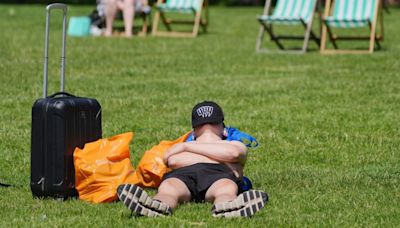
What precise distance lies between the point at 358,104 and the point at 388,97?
542mm

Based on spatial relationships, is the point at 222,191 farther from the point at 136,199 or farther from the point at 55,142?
the point at 55,142

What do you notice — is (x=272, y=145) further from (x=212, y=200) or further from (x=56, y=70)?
(x=56, y=70)

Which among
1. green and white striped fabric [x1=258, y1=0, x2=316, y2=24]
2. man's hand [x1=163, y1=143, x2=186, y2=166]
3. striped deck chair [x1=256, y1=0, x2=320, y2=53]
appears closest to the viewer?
man's hand [x1=163, y1=143, x2=186, y2=166]

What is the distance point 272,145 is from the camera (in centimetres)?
815

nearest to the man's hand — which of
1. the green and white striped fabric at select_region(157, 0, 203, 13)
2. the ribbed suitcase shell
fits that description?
the ribbed suitcase shell

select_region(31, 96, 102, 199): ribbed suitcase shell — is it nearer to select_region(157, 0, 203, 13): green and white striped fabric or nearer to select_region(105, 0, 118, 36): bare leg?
select_region(105, 0, 118, 36): bare leg

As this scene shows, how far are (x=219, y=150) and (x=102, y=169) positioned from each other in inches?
28.6

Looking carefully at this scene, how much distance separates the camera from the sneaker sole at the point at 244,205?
5.32 meters

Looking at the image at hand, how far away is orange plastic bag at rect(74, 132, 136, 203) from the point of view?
6.11 metres

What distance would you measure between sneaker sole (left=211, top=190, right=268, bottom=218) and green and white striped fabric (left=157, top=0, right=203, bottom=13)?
12434 millimetres

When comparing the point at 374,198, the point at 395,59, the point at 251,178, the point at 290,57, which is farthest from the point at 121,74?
the point at 374,198

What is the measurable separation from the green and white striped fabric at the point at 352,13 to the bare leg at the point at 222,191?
9.28 m

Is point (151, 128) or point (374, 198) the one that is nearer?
point (374, 198)

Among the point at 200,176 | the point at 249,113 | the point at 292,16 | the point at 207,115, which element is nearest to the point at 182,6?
Answer: the point at 292,16
